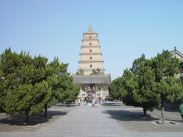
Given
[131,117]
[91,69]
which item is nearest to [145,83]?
[131,117]

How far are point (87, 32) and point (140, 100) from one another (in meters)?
83.3

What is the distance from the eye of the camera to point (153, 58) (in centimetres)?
2953

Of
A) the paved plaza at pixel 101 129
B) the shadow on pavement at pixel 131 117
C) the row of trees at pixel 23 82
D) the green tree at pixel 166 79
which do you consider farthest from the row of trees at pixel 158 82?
the row of trees at pixel 23 82

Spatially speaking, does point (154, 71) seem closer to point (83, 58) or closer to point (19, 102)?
point (19, 102)

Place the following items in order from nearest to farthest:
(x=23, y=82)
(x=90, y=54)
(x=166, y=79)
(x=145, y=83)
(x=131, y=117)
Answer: (x=23, y=82)
(x=166, y=79)
(x=145, y=83)
(x=131, y=117)
(x=90, y=54)

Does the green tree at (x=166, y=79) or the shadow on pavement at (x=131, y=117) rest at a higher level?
the green tree at (x=166, y=79)

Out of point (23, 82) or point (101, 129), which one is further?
point (23, 82)

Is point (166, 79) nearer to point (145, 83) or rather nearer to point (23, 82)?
point (145, 83)

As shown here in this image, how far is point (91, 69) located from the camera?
110 metres

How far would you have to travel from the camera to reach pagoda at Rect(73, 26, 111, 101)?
10350cm

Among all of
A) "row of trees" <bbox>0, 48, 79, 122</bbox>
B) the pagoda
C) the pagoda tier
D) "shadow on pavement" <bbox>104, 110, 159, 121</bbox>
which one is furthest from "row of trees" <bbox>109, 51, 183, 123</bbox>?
the pagoda tier

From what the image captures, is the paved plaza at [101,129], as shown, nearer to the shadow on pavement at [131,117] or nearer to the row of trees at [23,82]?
the row of trees at [23,82]

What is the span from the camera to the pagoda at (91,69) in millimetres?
103500

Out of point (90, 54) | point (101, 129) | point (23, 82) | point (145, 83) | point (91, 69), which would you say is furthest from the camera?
point (91, 69)
